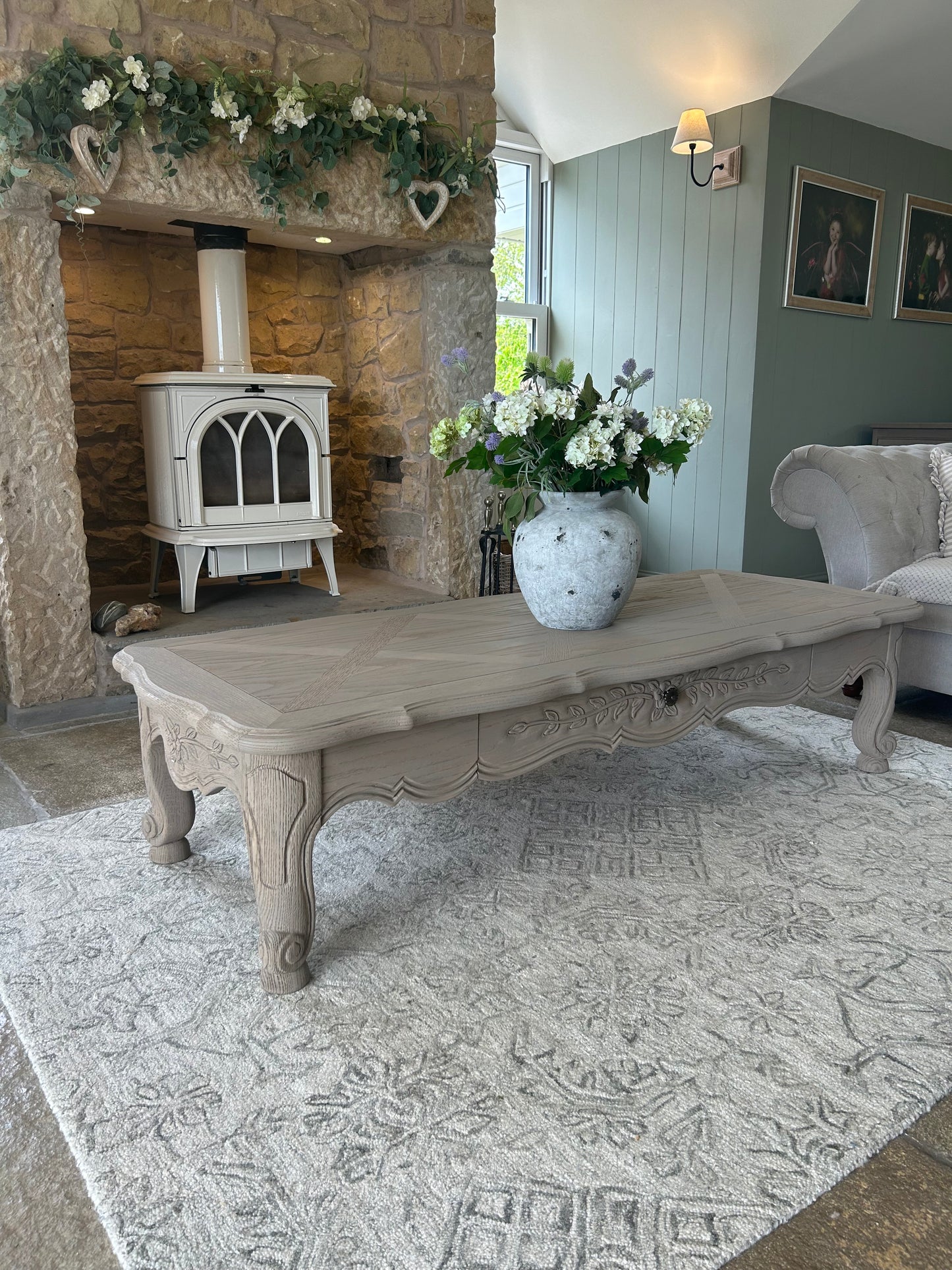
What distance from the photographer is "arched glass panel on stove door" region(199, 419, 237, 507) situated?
338cm

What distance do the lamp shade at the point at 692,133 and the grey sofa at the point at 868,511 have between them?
1935mm

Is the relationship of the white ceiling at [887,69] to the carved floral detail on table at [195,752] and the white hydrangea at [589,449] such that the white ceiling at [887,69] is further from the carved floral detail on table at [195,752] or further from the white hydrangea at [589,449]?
the carved floral detail on table at [195,752]

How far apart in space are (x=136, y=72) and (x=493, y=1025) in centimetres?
279

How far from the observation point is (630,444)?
1977mm

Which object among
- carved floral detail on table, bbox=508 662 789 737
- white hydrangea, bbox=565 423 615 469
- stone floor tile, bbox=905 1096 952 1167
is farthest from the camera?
white hydrangea, bbox=565 423 615 469

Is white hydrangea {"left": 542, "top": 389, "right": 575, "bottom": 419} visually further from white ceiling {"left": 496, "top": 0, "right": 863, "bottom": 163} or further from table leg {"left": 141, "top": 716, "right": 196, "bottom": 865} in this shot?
white ceiling {"left": 496, "top": 0, "right": 863, "bottom": 163}

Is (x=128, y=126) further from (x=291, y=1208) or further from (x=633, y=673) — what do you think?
(x=291, y=1208)

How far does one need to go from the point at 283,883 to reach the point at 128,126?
7.93 ft

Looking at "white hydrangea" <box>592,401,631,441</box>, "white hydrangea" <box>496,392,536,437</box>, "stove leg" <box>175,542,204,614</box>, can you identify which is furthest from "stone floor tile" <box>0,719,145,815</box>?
"white hydrangea" <box>592,401,631,441</box>

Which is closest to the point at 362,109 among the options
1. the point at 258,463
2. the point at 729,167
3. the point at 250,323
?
the point at 250,323

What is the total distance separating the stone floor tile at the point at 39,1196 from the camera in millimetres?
1061

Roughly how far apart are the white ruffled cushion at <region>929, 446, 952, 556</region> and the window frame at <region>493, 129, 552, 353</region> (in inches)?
110

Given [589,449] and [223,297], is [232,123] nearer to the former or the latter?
[223,297]

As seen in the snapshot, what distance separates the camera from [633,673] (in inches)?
71.7
